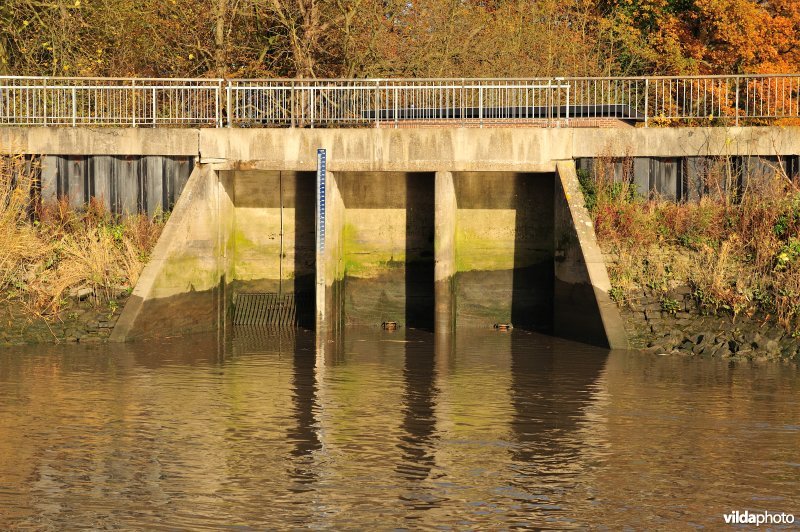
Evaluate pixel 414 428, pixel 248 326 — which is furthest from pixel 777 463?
pixel 248 326

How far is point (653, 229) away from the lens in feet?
95.6

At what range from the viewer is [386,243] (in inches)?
1273

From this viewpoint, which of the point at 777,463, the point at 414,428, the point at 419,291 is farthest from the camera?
the point at 419,291

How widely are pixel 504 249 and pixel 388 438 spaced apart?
551 inches

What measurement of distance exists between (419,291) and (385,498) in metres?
17.1

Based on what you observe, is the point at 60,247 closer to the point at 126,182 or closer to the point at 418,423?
the point at 126,182

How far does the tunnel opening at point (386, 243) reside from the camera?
3216 cm

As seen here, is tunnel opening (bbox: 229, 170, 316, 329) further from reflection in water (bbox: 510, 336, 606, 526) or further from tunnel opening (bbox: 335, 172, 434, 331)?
reflection in water (bbox: 510, 336, 606, 526)

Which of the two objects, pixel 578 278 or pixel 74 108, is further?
pixel 74 108

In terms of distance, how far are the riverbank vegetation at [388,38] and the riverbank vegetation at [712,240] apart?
1364 centimetres

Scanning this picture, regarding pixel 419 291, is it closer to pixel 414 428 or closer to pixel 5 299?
pixel 5 299

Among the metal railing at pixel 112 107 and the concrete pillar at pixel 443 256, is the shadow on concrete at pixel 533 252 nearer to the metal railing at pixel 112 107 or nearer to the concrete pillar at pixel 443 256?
the concrete pillar at pixel 443 256

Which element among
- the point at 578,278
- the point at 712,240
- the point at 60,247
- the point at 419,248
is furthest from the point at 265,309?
the point at 712,240

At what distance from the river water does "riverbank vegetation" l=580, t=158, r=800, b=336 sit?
2.03m
